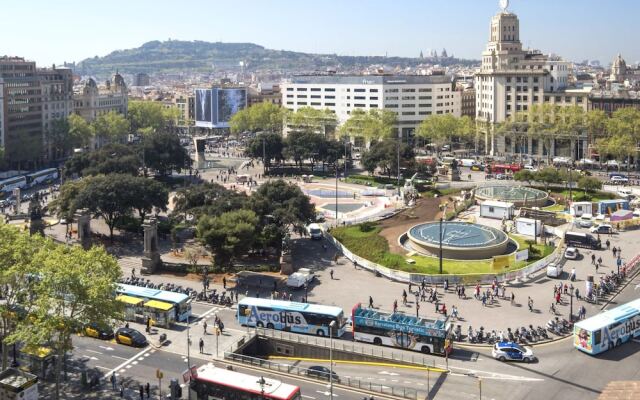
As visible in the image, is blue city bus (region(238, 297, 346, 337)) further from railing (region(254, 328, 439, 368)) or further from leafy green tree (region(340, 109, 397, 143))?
leafy green tree (region(340, 109, 397, 143))

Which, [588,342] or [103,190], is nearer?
[588,342]

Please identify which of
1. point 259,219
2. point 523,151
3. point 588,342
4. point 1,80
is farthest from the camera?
point 523,151

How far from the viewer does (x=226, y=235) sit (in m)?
68.8

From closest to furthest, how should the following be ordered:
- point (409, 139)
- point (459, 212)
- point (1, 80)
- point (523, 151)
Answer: point (459, 212)
point (1, 80)
point (523, 151)
point (409, 139)

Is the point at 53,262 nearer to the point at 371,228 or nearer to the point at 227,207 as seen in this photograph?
the point at 227,207

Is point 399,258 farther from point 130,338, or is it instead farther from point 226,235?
point 130,338

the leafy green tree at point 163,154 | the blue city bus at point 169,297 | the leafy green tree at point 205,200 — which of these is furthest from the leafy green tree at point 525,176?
the blue city bus at point 169,297

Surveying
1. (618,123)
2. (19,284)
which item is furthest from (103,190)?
(618,123)

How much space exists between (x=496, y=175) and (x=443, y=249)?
5839 cm

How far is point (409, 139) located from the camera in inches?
7367

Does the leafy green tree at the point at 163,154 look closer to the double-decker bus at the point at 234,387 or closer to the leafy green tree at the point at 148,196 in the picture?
the leafy green tree at the point at 148,196

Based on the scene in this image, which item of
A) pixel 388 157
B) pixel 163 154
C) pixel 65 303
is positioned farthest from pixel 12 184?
pixel 65 303

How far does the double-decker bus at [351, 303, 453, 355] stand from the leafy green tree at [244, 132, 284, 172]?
8769 cm

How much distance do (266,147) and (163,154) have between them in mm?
21424
